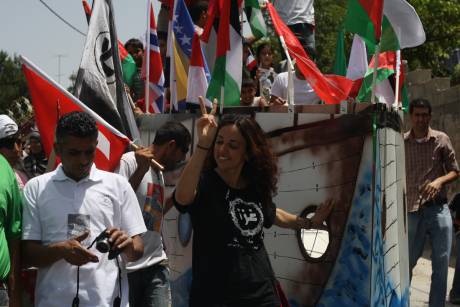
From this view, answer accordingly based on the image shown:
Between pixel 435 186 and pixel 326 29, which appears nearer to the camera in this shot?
pixel 435 186

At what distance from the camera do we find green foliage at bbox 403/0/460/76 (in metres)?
23.2

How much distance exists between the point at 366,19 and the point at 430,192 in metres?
2.00

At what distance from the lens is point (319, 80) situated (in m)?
8.38

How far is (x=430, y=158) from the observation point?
960cm

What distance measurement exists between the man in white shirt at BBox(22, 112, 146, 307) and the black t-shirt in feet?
1.20

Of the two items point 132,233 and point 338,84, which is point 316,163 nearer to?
point 338,84

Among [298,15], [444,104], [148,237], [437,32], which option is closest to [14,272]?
[148,237]

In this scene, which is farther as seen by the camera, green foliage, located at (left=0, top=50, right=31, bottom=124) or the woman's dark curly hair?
green foliage, located at (left=0, top=50, right=31, bottom=124)

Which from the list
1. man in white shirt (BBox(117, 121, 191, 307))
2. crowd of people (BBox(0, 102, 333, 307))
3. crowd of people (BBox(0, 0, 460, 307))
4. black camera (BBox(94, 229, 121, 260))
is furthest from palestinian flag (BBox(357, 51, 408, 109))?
black camera (BBox(94, 229, 121, 260))

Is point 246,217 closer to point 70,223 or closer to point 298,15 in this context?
point 70,223

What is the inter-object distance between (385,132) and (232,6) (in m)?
1.66

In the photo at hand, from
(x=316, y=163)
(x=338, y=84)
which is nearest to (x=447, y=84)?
(x=338, y=84)

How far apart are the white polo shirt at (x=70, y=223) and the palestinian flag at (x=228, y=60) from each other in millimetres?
2793

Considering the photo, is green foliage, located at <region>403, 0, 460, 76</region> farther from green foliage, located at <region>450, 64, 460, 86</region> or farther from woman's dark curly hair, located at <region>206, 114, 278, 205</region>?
woman's dark curly hair, located at <region>206, 114, 278, 205</region>
